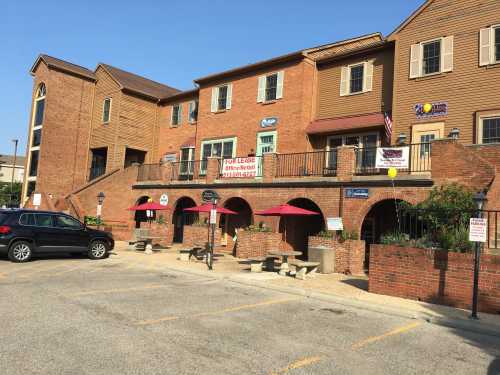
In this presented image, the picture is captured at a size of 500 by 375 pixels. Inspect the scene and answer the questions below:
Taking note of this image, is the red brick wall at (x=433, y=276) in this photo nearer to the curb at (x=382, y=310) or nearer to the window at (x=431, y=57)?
the curb at (x=382, y=310)

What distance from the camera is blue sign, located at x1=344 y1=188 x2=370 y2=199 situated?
1608 centimetres

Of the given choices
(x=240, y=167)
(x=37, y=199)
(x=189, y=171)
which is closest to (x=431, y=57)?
(x=240, y=167)

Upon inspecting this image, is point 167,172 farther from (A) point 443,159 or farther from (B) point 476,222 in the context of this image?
(B) point 476,222

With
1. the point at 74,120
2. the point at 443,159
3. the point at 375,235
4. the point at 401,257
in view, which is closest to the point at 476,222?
the point at 401,257

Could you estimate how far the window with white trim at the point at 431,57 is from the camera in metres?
17.8

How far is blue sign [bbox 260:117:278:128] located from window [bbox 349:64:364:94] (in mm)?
4131

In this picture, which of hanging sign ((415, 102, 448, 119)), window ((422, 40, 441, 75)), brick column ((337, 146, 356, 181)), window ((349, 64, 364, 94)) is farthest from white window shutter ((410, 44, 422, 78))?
brick column ((337, 146, 356, 181))

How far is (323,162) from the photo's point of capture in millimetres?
19859

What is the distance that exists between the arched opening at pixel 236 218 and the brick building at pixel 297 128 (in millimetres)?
63

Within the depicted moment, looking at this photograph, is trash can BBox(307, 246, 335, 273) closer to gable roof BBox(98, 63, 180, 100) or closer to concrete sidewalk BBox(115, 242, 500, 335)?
concrete sidewalk BBox(115, 242, 500, 335)

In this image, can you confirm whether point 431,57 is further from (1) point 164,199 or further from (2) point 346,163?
(1) point 164,199

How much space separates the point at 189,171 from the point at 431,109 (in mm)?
13930

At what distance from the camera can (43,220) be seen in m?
15.3

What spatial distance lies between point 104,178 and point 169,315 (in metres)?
22.0
